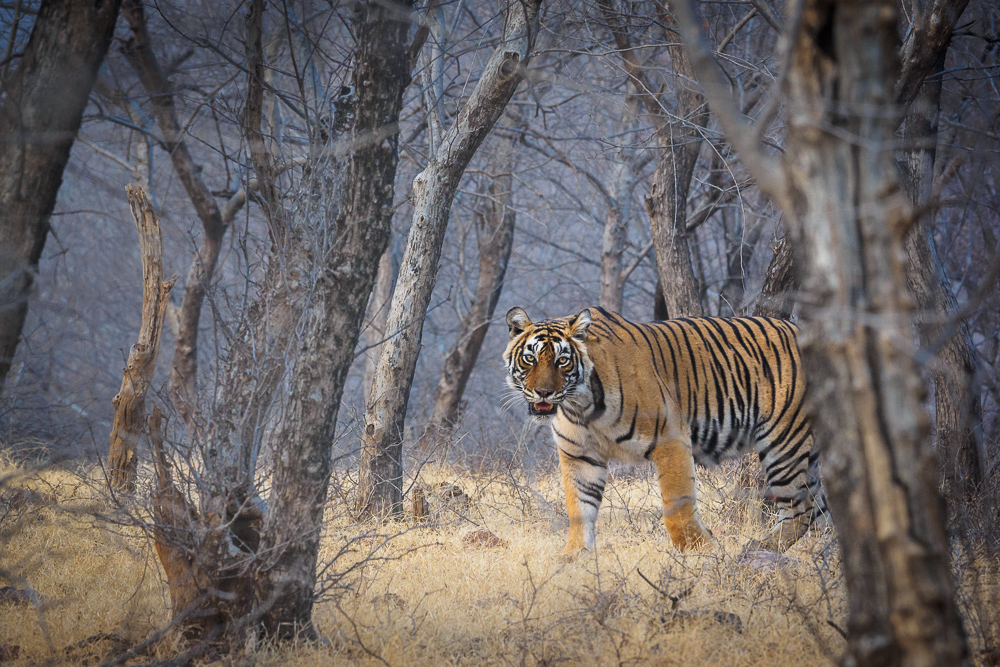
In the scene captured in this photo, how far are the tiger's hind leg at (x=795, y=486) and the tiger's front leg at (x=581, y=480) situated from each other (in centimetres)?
123

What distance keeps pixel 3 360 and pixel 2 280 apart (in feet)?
1.43

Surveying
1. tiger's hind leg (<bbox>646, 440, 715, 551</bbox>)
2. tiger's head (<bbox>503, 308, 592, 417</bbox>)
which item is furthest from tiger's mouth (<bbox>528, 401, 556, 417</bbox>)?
tiger's hind leg (<bbox>646, 440, 715, 551</bbox>)

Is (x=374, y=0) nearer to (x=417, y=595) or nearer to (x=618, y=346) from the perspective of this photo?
(x=618, y=346)

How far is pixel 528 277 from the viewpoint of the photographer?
18375mm

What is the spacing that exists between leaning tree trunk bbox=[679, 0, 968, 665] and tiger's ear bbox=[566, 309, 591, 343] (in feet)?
10.5

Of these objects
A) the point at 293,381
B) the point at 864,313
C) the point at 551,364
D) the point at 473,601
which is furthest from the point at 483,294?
the point at 864,313

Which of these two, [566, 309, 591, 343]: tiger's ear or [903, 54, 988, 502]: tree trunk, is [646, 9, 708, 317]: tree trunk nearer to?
[903, 54, 988, 502]: tree trunk

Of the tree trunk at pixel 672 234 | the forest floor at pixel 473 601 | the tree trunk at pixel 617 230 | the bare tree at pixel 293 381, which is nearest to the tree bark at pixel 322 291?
the bare tree at pixel 293 381

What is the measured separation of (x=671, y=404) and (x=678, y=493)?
1.99ft

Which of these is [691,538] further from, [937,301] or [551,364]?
[937,301]

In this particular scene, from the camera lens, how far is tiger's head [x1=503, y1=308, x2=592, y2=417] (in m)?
5.31

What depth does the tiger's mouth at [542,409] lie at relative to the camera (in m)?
5.36

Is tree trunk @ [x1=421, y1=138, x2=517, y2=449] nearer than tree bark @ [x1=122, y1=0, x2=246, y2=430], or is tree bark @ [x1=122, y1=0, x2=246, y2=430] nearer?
tree bark @ [x1=122, y1=0, x2=246, y2=430]

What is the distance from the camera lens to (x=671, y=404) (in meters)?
5.55
